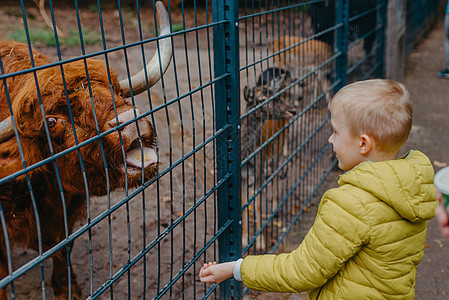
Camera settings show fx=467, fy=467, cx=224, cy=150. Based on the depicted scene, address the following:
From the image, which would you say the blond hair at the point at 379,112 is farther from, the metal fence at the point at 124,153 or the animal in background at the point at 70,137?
the animal in background at the point at 70,137

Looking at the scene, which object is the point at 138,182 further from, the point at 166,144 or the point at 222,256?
the point at 166,144

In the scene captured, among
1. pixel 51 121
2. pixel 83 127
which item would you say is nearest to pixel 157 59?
pixel 83 127

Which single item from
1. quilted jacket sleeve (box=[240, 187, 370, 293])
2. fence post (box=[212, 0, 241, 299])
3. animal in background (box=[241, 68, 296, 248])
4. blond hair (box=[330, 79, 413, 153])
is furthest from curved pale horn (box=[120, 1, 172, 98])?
quilted jacket sleeve (box=[240, 187, 370, 293])

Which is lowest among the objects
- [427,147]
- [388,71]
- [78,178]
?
[427,147]

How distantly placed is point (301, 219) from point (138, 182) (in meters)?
2.41

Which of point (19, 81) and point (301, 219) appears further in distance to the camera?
point (301, 219)

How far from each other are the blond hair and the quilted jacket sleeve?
0.81 feet

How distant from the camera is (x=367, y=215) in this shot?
1635mm

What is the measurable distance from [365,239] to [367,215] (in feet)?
0.29

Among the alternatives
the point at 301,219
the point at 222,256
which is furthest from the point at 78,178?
the point at 301,219

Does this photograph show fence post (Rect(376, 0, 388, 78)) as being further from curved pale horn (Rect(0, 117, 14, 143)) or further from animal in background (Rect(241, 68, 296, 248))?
curved pale horn (Rect(0, 117, 14, 143))

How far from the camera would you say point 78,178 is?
2.54m

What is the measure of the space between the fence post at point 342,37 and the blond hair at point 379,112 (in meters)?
3.09

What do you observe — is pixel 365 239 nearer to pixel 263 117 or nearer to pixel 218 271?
pixel 218 271
